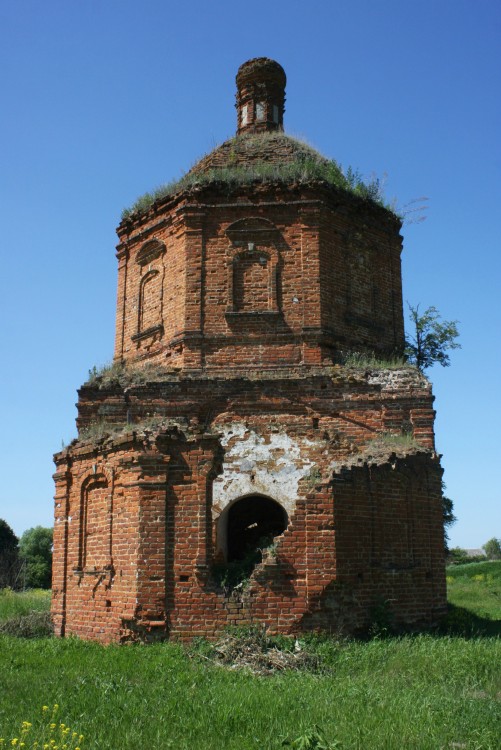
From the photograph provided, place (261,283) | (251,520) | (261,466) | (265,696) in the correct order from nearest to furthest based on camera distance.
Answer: (265,696), (261,466), (251,520), (261,283)

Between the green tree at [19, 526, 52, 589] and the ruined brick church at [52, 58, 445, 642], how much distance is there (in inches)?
1005

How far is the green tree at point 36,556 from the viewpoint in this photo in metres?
35.5

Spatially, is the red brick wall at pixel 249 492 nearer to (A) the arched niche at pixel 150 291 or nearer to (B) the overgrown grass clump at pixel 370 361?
(B) the overgrown grass clump at pixel 370 361

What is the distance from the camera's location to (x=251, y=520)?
498 inches

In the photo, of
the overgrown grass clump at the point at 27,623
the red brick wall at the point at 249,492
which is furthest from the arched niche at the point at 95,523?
the overgrown grass clump at the point at 27,623

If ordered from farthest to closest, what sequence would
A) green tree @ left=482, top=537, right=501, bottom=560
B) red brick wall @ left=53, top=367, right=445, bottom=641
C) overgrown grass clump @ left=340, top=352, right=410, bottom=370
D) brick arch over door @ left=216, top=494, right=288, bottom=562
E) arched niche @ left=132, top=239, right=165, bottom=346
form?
1. green tree @ left=482, top=537, right=501, bottom=560
2. arched niche @ left=132, top=239, right=165, bottom=346
3. brick arch over door @ left=216, top=494, right=288, bottom=562
4. overgrown grass clump @ left=340, top=352, right=410, bottom=370
5. red brick wall @ left=53, top=367, right=445, bottom=641

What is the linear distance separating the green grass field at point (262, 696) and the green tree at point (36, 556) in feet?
91.0

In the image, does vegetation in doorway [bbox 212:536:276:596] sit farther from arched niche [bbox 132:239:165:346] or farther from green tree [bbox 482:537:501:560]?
green tree [bbox 482:537:501:560]

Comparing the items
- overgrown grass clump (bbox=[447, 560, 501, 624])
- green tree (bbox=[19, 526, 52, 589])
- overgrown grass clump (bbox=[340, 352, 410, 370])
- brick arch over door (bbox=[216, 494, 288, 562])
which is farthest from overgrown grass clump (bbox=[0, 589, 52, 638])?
green tree (bbox=[19, 526, 52, 589])

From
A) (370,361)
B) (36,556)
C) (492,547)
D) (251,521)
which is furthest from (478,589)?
(492,547)

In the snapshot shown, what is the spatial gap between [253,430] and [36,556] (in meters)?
29.7

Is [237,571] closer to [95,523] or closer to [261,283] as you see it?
[95,523]

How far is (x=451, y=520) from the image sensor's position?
1902 cm

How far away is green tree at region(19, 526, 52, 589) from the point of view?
35531 mm
